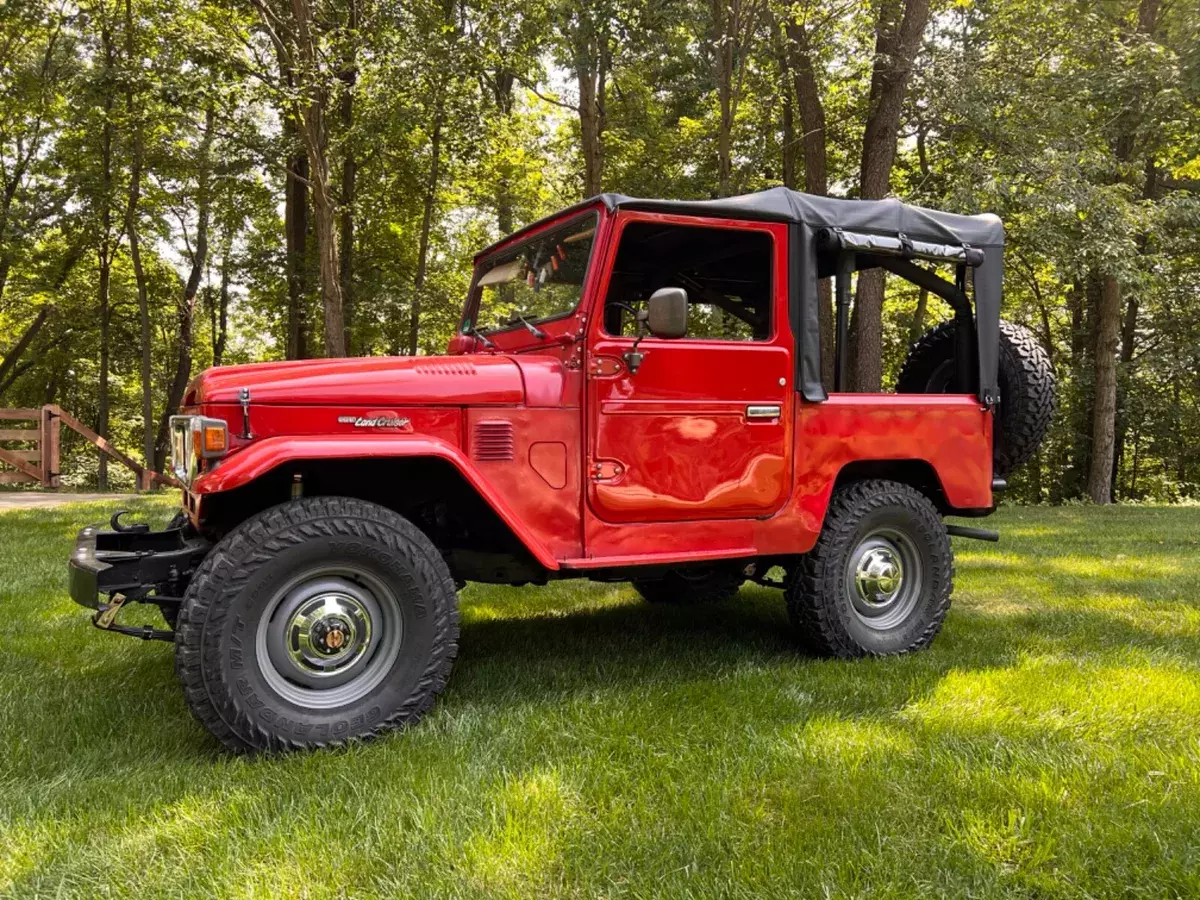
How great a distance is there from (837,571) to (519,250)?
2.31 m

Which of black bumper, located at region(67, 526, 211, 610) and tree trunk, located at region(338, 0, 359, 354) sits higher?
tree trunk, located at region(338, 0, 359, 354)

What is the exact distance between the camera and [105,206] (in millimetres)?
16188

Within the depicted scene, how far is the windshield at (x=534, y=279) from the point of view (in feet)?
12.4

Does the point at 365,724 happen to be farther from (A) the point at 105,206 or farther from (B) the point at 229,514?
(A) the point at 105,206

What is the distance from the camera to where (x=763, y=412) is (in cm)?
390

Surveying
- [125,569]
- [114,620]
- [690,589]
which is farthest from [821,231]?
[114,620]

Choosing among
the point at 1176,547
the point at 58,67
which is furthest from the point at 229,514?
the point at 58,67

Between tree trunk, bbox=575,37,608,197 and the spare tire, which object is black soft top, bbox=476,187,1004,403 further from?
tree trunk, bbox=575,37,608,197

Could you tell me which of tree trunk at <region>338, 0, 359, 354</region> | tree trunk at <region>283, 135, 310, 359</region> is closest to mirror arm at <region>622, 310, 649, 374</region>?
tree trunk at <region>338, 0, 359, 354</region>

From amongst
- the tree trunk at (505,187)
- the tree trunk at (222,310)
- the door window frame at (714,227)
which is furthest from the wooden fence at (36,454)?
the door window frame at (714,227)

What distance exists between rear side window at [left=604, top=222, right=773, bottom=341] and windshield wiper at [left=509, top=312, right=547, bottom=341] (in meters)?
0.33

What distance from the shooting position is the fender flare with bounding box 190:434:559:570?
2.87 metres

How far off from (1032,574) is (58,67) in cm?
1886

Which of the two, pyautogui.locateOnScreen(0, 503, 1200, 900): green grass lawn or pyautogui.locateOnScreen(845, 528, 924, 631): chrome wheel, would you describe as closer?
pyautogui.locateOnScreen(0, 503, 1200, 900): green grass lawn
